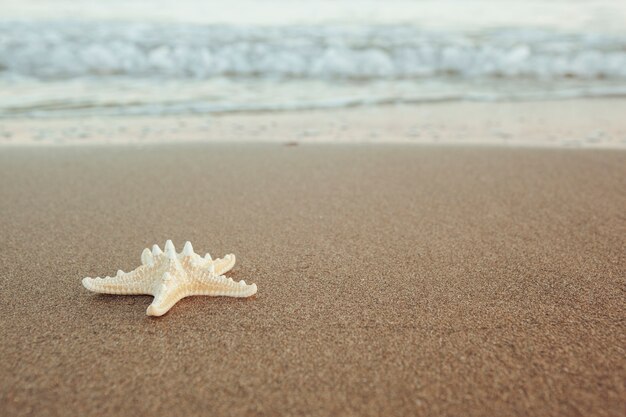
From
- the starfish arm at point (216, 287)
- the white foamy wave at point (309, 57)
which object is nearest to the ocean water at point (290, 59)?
the white foamy wave at point (309, 57)

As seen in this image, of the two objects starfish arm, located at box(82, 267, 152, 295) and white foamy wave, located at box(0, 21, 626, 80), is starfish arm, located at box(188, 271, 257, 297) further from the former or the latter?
white foamy wave, located at box(0, 21, 626, 80)

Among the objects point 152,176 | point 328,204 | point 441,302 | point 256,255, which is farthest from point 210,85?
point 441,302

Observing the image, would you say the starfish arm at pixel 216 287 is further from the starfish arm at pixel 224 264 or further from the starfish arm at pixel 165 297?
the starfish arm at pixel 224 264

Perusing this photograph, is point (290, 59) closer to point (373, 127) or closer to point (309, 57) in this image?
point (309, 57)

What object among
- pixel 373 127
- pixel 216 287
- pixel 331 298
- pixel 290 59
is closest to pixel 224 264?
pixel 216 287

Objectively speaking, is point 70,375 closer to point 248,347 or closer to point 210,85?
point 248,347

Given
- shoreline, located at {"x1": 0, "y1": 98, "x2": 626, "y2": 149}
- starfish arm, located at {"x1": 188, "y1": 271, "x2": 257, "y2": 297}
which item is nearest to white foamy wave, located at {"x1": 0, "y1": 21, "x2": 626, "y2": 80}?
shoreline, located at {"x1": 0, "y1": 98, "x2": 626, "y2": 149}

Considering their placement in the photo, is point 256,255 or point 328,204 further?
point 328,204
